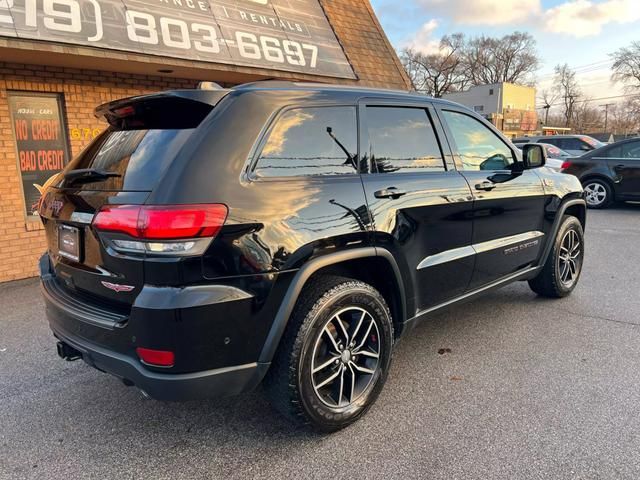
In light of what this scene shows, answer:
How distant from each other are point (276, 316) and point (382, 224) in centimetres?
87

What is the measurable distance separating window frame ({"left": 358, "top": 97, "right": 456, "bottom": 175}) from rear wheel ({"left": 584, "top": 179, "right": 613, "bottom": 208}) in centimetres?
926

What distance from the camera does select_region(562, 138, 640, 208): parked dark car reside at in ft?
34.7

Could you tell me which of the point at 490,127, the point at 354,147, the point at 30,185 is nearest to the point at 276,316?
the point at 354,147

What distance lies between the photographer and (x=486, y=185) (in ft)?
12.0

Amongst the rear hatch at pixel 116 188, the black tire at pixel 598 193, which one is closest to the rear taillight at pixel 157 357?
the rear hatch at pixel 116 188

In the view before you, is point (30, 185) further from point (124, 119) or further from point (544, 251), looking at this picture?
point (544, 251)

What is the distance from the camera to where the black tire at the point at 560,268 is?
458cm

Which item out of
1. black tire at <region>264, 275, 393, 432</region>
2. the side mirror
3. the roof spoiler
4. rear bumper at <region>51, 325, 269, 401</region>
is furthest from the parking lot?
the roof spoiler

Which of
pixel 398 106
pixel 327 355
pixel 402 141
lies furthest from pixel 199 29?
pixel 327 355

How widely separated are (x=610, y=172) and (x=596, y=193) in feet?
1.95

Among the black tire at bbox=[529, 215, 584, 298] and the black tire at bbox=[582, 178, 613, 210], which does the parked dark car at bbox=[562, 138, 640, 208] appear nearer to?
the black tire at bbox=[582, 178, 613, 210]

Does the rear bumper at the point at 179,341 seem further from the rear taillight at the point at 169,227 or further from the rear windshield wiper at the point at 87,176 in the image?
the rear windshield wiper at the point at 87,176

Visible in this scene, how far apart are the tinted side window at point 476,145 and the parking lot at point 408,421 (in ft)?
4.70

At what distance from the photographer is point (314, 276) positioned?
2.61 meters
